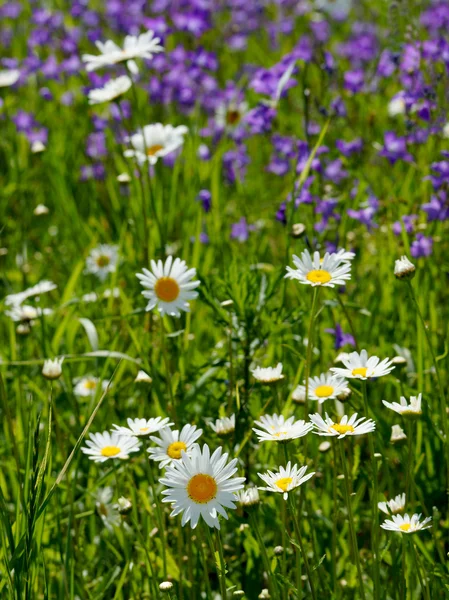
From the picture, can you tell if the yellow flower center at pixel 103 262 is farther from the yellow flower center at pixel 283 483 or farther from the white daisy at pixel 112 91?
the yellow flower center at pixel 283 483

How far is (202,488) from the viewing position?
1.42 metres

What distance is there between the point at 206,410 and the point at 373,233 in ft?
3.72

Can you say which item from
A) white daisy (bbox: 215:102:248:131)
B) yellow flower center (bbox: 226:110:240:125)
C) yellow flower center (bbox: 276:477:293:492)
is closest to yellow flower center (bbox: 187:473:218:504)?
yellow flower center (bbox: 276:477:293:492)

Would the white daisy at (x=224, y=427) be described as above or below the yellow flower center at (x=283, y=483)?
above

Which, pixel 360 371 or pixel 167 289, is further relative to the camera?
pixel 167 289

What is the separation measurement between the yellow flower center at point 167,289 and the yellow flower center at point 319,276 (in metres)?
0.34

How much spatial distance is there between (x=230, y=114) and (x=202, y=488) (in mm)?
2844

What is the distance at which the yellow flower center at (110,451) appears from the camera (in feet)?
5.74

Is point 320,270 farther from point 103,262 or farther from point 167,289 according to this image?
point 103,262

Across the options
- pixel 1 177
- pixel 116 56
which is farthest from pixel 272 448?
pixel 1 177

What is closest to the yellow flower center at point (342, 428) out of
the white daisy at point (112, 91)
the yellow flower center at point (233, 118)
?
the white daisy at point (112, 91)

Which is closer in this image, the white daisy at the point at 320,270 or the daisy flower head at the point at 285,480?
the daisy flower head at the point at 285,480

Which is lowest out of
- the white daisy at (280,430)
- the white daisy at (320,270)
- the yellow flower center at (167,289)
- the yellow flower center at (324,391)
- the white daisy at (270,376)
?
the white daisy at (280,430)

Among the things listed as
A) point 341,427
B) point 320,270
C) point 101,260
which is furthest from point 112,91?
point 341,427
